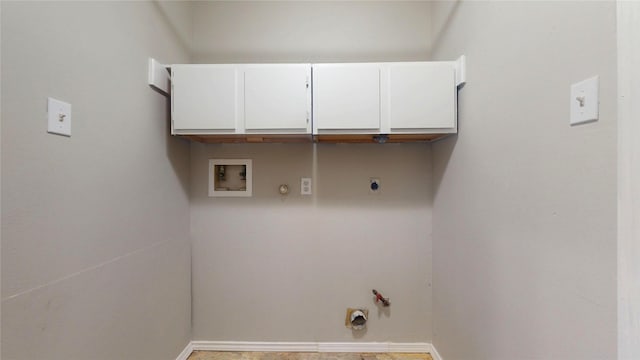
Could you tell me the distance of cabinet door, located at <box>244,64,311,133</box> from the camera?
1591 mm

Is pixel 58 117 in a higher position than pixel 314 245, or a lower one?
higher

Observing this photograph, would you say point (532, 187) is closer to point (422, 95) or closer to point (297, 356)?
point (422, 95)

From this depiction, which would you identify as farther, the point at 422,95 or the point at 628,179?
the point at 422,95

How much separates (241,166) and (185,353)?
56.9 inches

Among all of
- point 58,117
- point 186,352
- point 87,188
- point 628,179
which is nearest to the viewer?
point 628,179

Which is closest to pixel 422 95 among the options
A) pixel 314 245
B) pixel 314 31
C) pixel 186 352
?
pixel 314 31

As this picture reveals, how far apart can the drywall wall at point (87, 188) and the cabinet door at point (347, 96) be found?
3.34 feet

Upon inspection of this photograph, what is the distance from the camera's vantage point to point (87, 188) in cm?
107

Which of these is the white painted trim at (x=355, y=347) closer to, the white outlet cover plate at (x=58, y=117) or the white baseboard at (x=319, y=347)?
the white baseboard at (x=319, y=347)

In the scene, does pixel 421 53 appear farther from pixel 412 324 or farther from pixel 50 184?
pixel 50 184

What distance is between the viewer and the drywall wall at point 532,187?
0.71m

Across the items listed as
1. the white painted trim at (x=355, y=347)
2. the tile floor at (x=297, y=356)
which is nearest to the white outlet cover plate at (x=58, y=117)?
the tile floor at (x=297, y=356)

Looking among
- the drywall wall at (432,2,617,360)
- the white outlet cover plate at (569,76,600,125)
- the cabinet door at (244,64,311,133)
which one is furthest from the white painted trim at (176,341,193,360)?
the white outlet cover plate at (569,76,600,125)

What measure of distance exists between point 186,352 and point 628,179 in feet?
8.26
